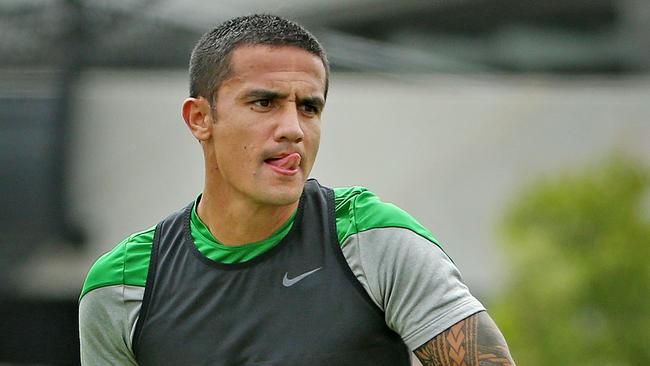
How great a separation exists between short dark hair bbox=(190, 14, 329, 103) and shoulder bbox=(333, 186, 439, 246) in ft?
1.10

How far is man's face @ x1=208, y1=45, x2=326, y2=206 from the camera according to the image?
3570mm

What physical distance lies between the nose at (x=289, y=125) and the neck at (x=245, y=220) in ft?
0.86

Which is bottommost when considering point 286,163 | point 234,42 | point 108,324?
point 108,324

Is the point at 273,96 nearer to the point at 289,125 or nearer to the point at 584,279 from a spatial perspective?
the point at 289,125

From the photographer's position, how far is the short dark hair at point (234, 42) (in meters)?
3.65

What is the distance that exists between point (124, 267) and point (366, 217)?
29.7 inches

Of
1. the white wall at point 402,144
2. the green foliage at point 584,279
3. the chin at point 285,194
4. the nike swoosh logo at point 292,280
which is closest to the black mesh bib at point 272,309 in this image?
the nike swoosh logo at point 292,280

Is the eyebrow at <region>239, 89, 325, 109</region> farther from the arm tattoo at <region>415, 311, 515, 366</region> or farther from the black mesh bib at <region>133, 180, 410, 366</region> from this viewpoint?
the arm tattoo at <region>415, 311, 515, 366</region>

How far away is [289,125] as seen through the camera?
3553 mm

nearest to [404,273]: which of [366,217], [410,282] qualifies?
[410,282]

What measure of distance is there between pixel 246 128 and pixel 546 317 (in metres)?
9.96

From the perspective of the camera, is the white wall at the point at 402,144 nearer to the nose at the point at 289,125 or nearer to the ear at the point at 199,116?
the ear at the point at 199,116

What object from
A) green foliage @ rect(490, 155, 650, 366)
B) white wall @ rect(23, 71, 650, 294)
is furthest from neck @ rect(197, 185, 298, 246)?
white wall @ rect(23, 71, 650, 294)

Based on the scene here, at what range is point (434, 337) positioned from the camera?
3.38 metres
